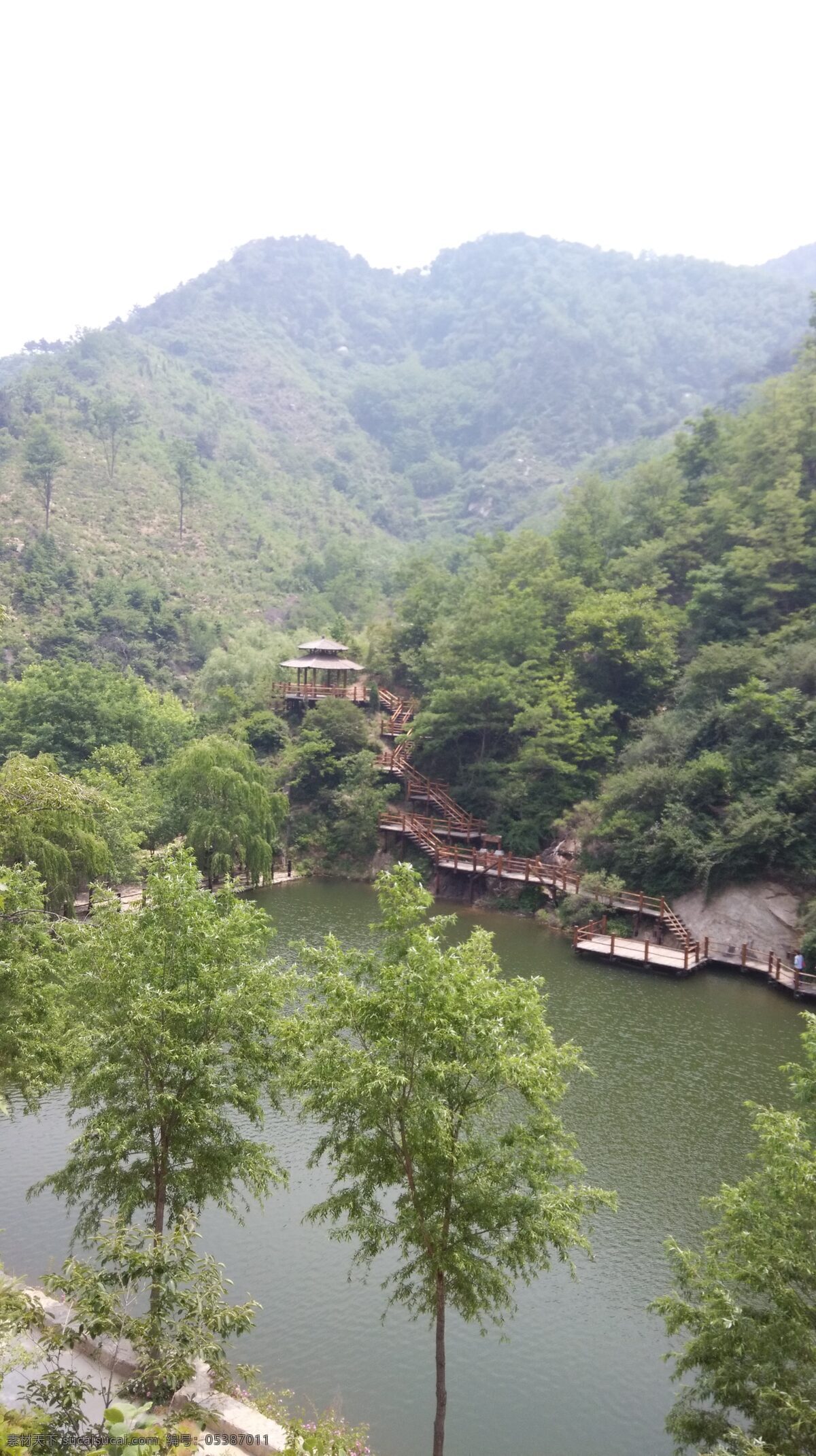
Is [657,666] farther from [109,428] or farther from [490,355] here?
[490,355]

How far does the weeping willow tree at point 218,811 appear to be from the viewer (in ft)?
91.7

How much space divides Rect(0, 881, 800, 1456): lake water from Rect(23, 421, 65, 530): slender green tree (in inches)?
1981

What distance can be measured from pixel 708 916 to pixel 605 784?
6344mm

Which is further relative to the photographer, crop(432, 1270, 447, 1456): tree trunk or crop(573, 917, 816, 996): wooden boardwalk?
crop(573, 917, 816, 996): wooden boardwalk

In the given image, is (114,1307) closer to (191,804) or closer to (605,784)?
(191,804)

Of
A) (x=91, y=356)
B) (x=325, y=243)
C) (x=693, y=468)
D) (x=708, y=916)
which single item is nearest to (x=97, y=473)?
(x=91, y=356)

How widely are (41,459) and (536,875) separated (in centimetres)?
4541

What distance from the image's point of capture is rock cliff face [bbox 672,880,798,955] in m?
24.8

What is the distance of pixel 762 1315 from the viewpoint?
7922mm

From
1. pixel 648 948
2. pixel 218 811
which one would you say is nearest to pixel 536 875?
pixel 648 948

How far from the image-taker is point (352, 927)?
26594 millimetres

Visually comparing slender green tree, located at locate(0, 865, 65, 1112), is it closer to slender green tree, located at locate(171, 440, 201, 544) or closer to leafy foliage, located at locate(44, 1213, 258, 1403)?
leafy foliage, located at locate(44, 1213, 258, 1403)

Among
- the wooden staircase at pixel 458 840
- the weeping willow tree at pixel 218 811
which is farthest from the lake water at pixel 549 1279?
the weeping willow tree at pixel 218 811

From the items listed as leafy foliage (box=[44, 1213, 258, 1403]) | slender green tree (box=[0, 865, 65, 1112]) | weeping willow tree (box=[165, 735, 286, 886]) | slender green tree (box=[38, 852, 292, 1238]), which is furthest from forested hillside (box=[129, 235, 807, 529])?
leafy foliage (box=[44, 1213, 258, 1403])
